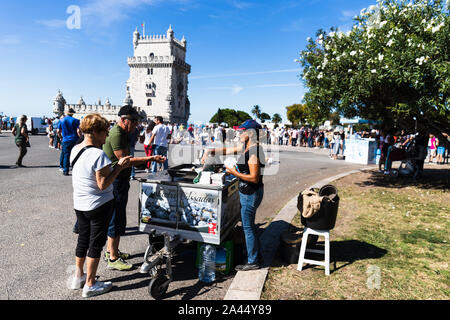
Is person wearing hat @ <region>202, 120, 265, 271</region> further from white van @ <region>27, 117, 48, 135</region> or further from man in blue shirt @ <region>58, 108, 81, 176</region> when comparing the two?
white van @ <region>27, 117, 48, 135</region>

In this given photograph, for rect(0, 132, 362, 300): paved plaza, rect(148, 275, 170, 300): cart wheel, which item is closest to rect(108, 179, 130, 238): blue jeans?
rect(0, 132, 362, 300): paved plaza

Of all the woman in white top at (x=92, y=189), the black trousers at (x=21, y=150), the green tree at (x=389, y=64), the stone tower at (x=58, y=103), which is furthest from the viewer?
the stone tower at (x=58, y=103)

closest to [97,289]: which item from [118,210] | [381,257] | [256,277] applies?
[118,210]

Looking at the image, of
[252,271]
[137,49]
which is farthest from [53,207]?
[137,49]

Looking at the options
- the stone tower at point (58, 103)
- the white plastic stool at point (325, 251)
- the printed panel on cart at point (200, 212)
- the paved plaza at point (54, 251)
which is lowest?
the paved plaza at point (54, 251)

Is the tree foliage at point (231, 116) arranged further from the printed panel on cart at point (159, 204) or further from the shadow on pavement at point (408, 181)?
the printed panel on cart at point (159, 204)

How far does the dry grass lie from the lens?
3.40 metres

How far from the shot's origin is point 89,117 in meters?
3.10

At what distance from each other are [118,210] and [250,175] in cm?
188

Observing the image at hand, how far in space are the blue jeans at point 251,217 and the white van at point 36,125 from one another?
1514 inches

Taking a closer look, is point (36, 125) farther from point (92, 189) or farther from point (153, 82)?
point (92, 189)

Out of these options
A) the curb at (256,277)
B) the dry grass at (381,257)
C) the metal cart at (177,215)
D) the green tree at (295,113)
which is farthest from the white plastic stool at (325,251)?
the green tree at (295,113)

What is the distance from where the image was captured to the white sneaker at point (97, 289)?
3.19 metres

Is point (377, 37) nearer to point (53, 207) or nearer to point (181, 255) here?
point (181, 255)
